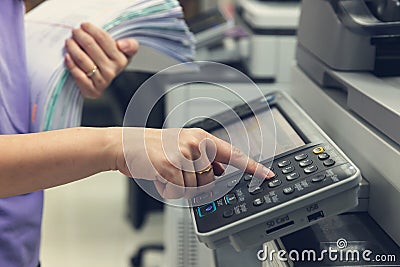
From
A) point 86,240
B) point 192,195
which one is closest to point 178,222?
point 192,195

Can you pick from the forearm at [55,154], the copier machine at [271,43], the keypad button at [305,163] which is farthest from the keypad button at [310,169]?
the copier machine at [271,43]

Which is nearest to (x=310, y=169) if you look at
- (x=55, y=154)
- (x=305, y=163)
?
(x=305, y=163)

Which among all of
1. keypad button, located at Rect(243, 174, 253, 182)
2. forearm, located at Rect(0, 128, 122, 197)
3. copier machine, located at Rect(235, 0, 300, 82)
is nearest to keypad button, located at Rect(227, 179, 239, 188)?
keypad button, located at Rect(243, 174, 253, 182)

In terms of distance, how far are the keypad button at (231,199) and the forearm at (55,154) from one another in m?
0.11

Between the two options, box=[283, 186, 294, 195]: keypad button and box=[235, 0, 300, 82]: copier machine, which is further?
box=[235, 0, 300, 82]: copier machine

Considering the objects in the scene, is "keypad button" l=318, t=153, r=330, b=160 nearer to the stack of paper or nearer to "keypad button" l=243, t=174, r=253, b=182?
"keypad button" l=243, t=174, r=253, b=182

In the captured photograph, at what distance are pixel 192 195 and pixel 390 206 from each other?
20 centimetres

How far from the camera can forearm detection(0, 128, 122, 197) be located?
0.54 metres

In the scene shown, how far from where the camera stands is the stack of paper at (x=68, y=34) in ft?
2.67

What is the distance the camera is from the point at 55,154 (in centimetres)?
54

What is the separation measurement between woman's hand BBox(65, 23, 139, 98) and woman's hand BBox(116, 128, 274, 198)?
0.31 m

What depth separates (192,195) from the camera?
22.6 inches

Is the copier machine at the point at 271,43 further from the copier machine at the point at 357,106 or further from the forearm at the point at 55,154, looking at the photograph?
the forearm at the point at 55,154

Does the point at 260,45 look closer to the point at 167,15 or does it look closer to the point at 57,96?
the point at 167,15
